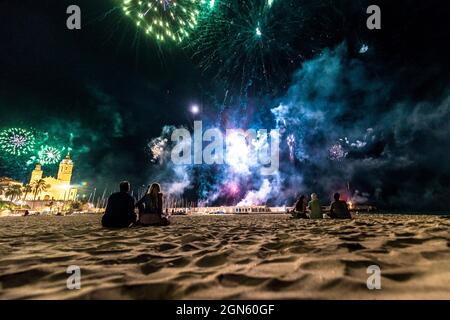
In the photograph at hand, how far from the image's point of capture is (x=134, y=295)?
1907 millimetres

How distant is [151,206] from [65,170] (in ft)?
401

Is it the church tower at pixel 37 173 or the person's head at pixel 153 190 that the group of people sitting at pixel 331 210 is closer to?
the person's head at pixel 153 190

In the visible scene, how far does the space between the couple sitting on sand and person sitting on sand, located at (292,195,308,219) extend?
7.05 meters

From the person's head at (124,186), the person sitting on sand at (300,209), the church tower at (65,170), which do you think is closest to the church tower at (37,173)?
the church tower at (65,170)

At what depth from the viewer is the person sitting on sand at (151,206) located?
25.6ft

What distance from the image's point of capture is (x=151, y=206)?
315 inches

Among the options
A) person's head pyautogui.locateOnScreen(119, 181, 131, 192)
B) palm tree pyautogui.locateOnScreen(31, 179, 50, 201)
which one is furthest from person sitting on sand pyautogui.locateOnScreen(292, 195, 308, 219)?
palm tree pyautogui.locateOnScreen(31, 179, 50, 201)

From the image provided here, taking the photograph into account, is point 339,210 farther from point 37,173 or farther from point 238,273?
point 37,173

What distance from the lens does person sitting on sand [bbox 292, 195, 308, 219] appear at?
Answer: 12.1m

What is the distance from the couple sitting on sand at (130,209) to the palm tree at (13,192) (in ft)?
319
